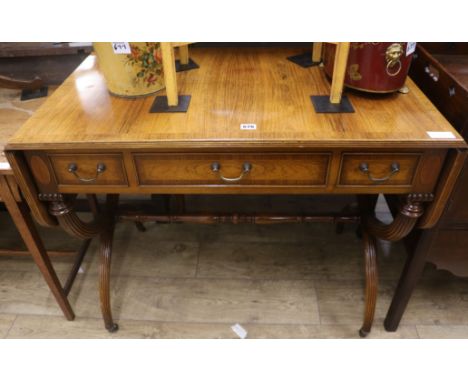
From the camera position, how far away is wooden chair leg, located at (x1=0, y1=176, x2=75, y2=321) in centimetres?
99

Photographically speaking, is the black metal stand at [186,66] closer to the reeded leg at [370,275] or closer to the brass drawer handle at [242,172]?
the brass drawer handle at [242,172]

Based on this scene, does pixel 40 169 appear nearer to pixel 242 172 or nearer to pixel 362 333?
pixel 242 172

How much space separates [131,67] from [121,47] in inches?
2.2

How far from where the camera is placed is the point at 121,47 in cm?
84

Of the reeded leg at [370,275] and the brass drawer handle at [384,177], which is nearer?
the brass drawer handle at [384,177]

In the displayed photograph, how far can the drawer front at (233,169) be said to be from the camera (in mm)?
830

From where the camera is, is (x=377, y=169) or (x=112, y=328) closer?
(x=377, y=169)

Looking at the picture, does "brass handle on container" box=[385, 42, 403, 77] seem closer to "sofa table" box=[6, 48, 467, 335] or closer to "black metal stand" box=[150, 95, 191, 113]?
"sofa table" box=[6, 48, 467, 335]

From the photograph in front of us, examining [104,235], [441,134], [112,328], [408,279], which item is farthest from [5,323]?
[441,134]

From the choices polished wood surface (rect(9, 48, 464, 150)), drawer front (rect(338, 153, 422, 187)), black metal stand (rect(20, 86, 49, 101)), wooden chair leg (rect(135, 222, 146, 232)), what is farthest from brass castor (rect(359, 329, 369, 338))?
black metal stand (rect(20, 86, 49, 101))

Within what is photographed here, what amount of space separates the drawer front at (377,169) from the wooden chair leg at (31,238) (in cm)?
86

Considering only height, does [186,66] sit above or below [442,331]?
above

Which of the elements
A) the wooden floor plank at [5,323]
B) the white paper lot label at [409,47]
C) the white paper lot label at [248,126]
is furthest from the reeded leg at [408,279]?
the wooden floor plank at [5,323]
